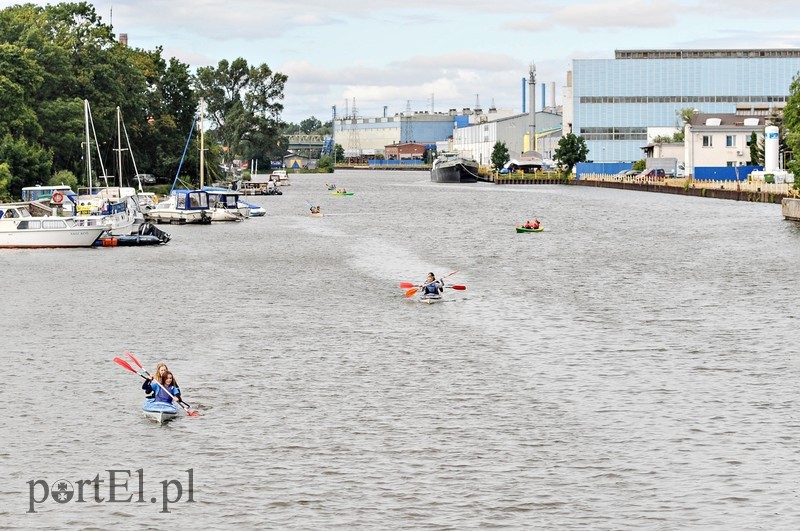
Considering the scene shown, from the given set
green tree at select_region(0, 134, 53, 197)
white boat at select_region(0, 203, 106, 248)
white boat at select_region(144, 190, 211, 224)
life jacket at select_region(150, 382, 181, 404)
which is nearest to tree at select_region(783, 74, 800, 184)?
white boat at select_region(144, 190, 211, 224)

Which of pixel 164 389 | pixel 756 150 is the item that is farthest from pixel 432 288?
pixel 756 150

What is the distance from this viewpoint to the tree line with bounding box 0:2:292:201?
408ft

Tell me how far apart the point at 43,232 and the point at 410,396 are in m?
59.9

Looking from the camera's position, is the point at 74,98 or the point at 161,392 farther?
the point at 74,98

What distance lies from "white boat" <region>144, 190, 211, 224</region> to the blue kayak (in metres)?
84.8

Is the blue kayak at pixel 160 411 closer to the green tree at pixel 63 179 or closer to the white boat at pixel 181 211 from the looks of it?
the white boat at pixel 181 211

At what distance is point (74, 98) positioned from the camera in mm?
147875

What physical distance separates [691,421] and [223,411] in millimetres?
12387

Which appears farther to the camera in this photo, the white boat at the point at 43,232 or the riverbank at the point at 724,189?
the riverbank at the point at 724,189

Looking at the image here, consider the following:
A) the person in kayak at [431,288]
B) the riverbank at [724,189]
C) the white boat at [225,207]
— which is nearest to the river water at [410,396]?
the person in kayak at [431,288]

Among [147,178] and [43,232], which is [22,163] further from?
[147,178]

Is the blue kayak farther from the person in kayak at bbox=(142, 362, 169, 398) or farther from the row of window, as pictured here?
the row of window

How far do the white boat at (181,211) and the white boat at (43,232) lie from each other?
2548cm

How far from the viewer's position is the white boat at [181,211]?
386ft
